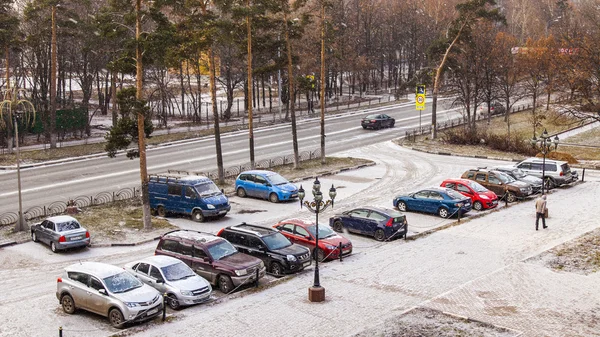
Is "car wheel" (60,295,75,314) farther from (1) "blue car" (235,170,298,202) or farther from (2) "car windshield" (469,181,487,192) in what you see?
(2) "car windshield" (469,181,487,192)

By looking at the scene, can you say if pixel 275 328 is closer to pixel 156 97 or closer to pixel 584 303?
pixel 584 303

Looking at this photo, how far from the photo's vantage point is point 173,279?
2036 centimetres

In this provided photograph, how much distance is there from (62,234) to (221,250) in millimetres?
8043

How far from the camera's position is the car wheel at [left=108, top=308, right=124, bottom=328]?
60.1 ft

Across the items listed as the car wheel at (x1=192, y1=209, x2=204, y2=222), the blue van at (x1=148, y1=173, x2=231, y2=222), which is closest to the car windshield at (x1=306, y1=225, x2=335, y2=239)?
the blue van at (x1=148, y1=173, x2=231, y2=222)

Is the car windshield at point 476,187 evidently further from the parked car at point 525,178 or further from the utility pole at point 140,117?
the utility pole at point 140,117

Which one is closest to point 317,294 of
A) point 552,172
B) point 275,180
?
point 275,180

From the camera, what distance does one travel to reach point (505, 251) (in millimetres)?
25766

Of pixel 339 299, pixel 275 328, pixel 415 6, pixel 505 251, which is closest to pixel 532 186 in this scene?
pixel 505 251

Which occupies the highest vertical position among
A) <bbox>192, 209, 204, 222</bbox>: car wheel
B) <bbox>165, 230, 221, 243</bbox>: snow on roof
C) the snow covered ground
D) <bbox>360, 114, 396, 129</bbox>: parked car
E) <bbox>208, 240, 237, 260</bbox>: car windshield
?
<bbox>360, 114, 396, 129</bbox>: parked car

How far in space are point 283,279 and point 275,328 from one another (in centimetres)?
477

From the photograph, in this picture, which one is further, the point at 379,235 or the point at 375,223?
the point at 375,223

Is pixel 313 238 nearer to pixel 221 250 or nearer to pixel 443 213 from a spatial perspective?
pixel 221 250

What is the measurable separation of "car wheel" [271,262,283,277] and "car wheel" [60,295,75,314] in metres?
7.09
